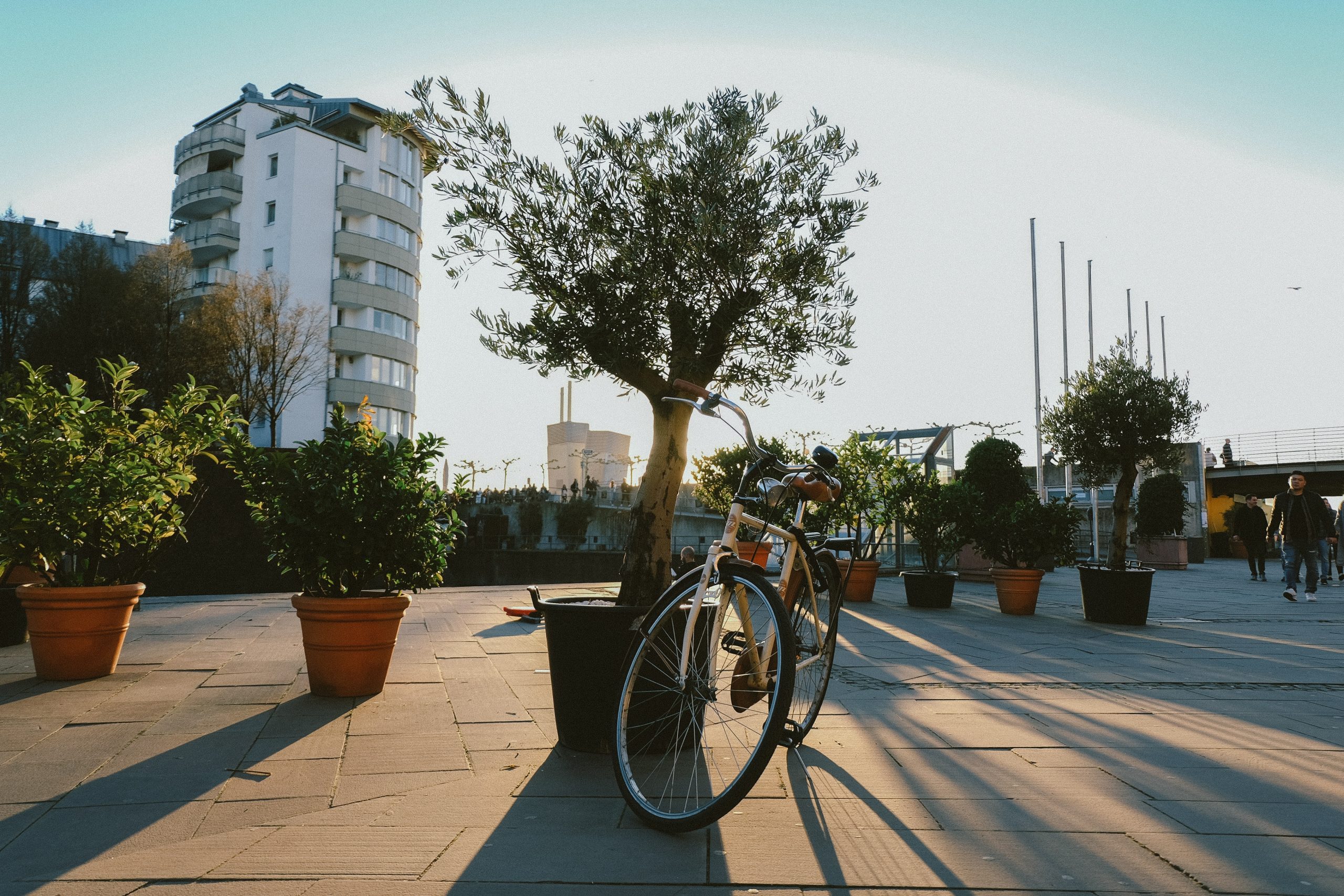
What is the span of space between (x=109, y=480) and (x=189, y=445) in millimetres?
518

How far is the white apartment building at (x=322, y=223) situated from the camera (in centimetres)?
4631

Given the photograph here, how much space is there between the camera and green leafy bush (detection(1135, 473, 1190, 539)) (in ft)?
82.6

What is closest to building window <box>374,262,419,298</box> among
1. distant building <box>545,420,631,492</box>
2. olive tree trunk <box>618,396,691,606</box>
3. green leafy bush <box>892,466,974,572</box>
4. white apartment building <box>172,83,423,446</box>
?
white apartment building <box>172,83,423,446</box>

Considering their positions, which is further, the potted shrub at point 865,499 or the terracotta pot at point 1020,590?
the potted shrub at point 865,499

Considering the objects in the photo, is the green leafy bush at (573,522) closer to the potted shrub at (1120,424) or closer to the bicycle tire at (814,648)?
the potted shrub at (1120,424)

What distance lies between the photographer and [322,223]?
153 feet

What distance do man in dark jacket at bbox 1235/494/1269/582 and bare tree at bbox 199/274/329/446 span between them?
92.8ft

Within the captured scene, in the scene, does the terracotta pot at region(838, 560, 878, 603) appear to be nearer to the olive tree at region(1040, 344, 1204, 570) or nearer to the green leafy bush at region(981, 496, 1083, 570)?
the green leafy bush at region(981, 496, 1083, 570)

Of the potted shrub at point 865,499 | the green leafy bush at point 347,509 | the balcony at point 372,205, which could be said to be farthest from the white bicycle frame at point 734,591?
the balcony at point 372,205

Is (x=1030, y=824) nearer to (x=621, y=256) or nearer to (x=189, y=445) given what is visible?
(x=621, y=256)

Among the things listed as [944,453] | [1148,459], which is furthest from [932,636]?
[944,453]

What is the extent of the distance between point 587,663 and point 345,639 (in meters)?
1.68

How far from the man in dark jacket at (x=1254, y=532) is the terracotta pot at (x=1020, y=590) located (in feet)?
38.4

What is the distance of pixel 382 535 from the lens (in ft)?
14.4
